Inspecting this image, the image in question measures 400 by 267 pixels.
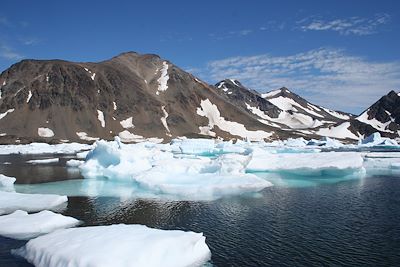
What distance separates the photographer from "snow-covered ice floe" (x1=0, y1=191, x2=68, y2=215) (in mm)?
26188

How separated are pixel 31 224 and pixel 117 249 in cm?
808

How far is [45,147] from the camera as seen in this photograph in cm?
10512

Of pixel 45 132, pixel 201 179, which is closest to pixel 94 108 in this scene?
pixel 45 132

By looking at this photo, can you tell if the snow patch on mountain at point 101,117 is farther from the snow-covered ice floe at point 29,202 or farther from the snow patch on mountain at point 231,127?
the snow-covered ice floe at point 29,202

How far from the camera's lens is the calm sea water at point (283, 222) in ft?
55.1

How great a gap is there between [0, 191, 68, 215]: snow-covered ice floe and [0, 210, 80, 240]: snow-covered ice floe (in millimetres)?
4236

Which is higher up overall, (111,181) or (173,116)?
(173,116)

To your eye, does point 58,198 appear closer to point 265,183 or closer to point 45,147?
point 265,183

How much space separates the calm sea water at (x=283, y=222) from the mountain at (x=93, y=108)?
410 feet

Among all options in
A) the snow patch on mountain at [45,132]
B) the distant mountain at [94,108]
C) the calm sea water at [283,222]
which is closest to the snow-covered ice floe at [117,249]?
the calm sea water at [283,222]

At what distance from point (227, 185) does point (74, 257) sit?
725 inches

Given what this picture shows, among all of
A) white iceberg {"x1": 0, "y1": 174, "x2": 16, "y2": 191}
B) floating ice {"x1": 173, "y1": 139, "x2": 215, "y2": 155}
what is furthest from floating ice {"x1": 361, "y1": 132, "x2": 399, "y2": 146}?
white iceberg {"x1": 0, "y1": 174, "x2": 16, "y2": 191}

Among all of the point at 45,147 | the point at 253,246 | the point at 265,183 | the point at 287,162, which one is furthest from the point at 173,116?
the point at 253,246

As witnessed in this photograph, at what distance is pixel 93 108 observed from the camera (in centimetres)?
16800
